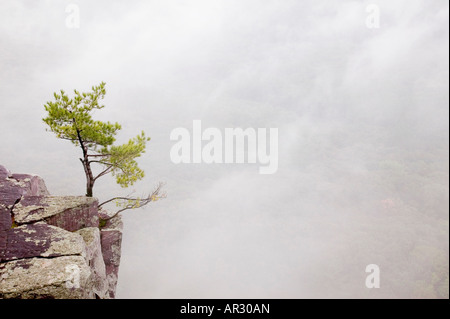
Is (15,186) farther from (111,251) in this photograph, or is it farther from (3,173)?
(111,251)

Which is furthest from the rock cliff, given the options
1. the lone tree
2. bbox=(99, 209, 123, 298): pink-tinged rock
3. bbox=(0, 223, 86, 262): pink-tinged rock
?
the lone tree

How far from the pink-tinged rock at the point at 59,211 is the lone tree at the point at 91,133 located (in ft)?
5.29

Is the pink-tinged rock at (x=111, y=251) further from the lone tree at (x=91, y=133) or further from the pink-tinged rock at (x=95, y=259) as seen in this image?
the pink-tinged rock at (x=95, y=259)

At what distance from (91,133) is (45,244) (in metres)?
5.70

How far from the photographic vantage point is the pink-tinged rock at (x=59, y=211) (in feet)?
33.0

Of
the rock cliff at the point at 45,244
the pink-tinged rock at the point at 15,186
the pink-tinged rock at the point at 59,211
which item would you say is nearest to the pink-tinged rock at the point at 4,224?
the rock cliff at the point at 45,244

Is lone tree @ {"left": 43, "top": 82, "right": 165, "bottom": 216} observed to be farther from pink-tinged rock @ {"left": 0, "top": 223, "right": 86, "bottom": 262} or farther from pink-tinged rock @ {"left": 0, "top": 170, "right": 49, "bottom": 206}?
pink-tinged rock @ {"left": 0, "top": 223, "right": 86, "bottom": 262}

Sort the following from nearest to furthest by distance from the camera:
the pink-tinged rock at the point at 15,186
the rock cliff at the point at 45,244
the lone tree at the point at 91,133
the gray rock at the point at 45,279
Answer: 1. the gray rock at the point at 45,279
2. the rock cliff at the point at 45,244
3. the pink-tinged rock at the point at 15,186
4. the lone tree at the point at 91,133

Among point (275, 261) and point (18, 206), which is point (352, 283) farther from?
point (18, 206)

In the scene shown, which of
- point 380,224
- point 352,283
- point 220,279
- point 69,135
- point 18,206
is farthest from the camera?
point 380,224

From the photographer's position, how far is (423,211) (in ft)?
648
